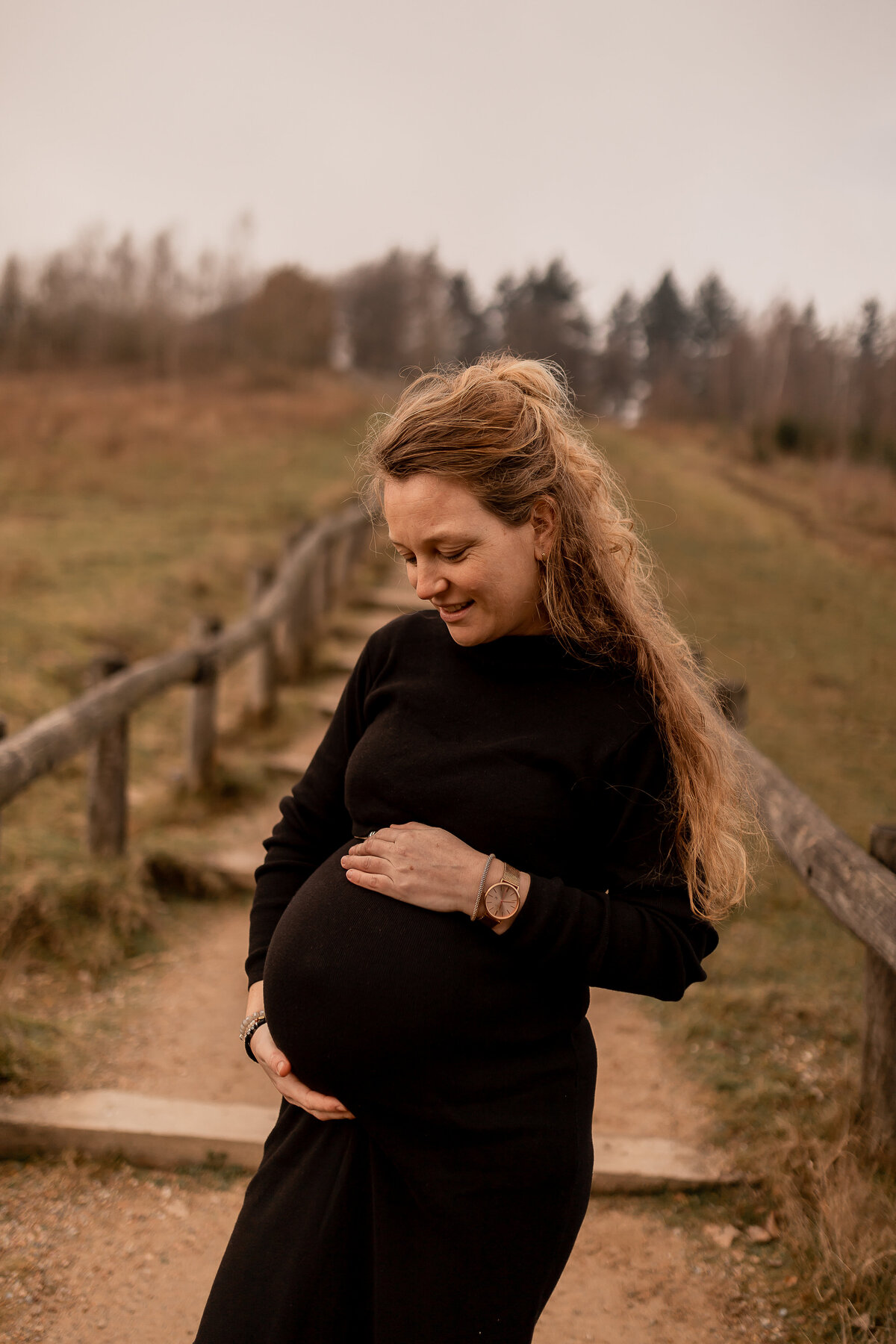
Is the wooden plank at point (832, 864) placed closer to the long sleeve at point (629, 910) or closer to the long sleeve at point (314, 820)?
the long sleeve at point (629, 910)

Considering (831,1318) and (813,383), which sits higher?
(813,383)

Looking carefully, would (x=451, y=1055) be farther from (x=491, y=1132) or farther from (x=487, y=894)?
(x=487, y=894)

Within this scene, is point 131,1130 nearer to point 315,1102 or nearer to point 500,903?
point 315,1102

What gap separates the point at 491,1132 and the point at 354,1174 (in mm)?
225

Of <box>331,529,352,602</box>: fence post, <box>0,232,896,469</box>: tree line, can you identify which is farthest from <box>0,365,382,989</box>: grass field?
<box>0,232,896,469</box>: tree line

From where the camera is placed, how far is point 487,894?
Result: 4.27 ft

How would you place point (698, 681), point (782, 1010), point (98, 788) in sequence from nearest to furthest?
point (698, 681), point (782, 1010), point (98, 788)

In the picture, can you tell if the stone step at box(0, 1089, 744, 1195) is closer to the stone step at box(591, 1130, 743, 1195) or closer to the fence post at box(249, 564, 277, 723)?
the stone step at box(591, 1130, 743, 1195)

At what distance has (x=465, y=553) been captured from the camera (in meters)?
1.39

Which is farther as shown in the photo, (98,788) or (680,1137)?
(98,788)

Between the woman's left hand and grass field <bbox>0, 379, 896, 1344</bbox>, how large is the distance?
0.94m

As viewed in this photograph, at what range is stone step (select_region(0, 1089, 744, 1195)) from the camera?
263 centimetres

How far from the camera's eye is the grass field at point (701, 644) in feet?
8.66

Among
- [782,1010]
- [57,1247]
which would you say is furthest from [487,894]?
[782,1010]
